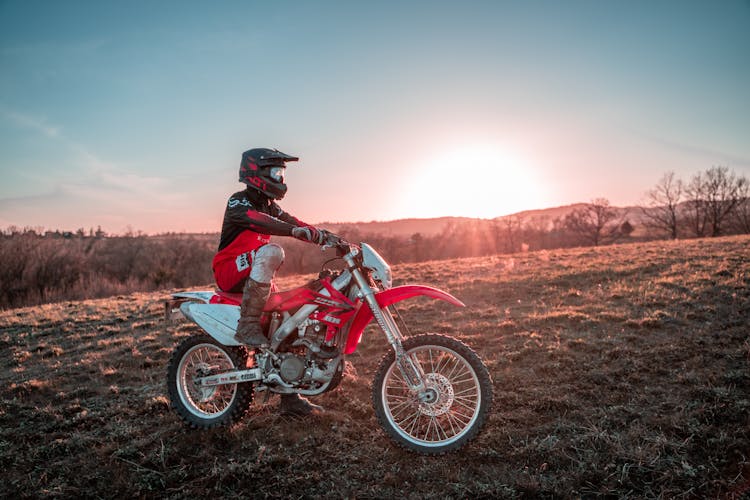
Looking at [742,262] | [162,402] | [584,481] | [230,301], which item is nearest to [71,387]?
[162,402]

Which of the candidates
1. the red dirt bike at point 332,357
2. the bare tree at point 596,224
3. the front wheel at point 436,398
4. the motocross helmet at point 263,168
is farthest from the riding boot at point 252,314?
the bare tree at point 596,224

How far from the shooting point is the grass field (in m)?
3.48

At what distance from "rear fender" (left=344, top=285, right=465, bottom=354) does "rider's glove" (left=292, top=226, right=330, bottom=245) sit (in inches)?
29.6

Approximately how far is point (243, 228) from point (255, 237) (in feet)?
0.51

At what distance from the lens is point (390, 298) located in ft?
13.1

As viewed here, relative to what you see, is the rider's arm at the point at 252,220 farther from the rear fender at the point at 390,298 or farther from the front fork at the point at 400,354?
the rear fender at the point at 390,298

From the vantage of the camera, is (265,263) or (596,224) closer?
(265,263)

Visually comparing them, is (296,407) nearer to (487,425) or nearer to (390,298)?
(390,298)

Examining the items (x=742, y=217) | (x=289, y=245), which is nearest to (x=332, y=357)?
(x=289, y=245)

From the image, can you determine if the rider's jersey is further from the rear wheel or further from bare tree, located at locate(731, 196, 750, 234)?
bare tree, located at locate(731, 196, 750, 234)

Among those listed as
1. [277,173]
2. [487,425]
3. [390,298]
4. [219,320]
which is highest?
[277,173]

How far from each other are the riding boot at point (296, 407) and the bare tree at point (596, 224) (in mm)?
62864

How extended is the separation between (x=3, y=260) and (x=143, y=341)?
23071mm

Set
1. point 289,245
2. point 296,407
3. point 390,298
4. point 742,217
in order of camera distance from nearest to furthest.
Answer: point 390,298, point 296,407, point 289,245, point 742,217
